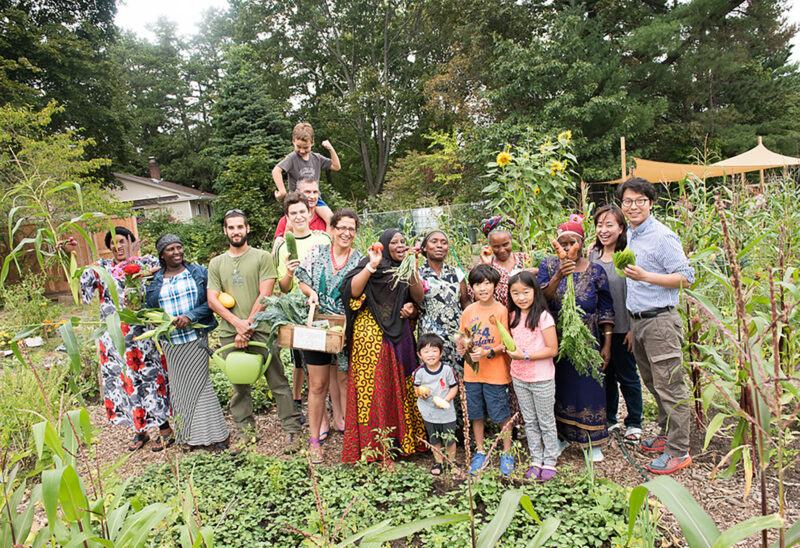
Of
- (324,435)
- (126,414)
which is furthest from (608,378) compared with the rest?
(126,414)

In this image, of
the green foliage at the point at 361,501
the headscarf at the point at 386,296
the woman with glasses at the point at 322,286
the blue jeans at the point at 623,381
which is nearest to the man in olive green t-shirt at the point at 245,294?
the woman with glasses at the point at 322,286

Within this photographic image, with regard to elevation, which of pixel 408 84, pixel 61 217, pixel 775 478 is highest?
pixel 408 84

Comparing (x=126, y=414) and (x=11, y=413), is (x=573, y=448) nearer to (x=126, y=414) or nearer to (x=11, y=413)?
(x=126, y=414)

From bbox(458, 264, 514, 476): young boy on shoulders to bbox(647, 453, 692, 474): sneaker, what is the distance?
2.82ft

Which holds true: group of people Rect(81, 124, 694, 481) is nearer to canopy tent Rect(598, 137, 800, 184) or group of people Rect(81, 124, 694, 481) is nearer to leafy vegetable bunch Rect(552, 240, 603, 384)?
leafy vegetable bunch Rect(552, 240, 603, 384)

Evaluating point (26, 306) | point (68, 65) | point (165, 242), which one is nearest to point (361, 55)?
point (68, 65)

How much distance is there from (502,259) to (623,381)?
124 cm

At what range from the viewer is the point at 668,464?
2947mm

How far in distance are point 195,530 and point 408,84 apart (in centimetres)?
2684

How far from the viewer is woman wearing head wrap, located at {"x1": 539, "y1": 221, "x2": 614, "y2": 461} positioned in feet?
10.2

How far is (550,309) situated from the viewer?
323 centimetres

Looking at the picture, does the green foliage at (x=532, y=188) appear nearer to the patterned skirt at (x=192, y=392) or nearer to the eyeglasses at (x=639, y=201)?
the eyeglasses at (x=639, y=201)

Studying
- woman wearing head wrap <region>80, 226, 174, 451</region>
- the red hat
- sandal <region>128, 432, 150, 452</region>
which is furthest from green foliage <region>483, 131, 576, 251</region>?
sandal <region>128, 432, 150, 452</region>

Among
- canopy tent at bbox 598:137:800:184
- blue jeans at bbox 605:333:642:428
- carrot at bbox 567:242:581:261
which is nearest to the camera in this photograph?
carrot at bbox 567:242:581:261
